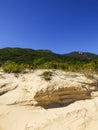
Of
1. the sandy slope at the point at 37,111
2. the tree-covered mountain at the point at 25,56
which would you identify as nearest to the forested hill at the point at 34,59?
Result: the tree-covered mountain at the point at 25,56

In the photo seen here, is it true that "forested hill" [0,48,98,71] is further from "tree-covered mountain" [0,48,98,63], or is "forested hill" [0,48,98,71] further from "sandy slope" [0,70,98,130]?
"sandy slope" [0,70,98,130]

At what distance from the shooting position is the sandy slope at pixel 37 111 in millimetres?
5973

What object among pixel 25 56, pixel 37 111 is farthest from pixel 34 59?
pixel 37 111

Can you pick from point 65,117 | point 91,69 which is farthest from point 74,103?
point 91,69

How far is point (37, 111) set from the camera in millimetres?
6906

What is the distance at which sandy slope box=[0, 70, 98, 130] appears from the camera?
19.6 feet

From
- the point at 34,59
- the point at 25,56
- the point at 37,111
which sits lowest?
the point at 37,111

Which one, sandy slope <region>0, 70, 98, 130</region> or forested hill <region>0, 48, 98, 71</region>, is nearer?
sandy slope <region>0, 70, 98, 130</region>

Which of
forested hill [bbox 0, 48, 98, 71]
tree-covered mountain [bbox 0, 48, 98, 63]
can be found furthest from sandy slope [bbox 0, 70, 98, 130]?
tree-covered mountain [bbox 0, 48, 98, 63]

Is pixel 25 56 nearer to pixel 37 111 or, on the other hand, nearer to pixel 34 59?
pixel 34 59

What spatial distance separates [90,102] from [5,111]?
3.03m

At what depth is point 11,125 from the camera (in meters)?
6.24

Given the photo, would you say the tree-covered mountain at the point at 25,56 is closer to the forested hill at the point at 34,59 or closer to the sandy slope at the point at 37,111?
the forested hill at the point at 34,59

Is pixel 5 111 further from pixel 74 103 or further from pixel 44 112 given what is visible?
pixel 74 103
